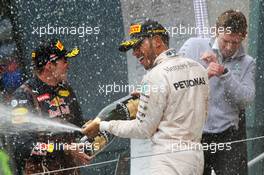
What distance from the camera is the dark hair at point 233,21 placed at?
3.23m

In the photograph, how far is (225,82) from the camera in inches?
129

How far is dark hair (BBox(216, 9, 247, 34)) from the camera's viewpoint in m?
3.23

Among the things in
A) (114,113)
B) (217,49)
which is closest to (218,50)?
(217,49)

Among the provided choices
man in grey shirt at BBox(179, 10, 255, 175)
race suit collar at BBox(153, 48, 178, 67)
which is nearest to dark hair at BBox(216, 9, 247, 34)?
man in grey shirt at BBox(179, 10, 255, 175)

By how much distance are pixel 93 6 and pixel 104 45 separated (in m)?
0.15

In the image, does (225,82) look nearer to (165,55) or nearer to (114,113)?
(165,55)

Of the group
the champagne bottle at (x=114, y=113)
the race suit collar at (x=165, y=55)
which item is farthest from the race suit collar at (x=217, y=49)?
the champagne bottle at (x=114, y=113)

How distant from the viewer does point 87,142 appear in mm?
3182

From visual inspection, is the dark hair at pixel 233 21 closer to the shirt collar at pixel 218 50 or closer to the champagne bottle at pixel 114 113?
the shirt collar at pixel 218 50

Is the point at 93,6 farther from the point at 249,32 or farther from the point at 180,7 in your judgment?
the point at 249,32

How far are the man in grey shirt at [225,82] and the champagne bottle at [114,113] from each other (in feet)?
0.89

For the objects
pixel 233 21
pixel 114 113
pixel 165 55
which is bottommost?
pixel 114 113

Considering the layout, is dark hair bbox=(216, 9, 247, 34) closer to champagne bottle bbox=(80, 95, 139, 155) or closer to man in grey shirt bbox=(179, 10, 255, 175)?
man in grey shirt bbox=(179, 10, 255, 175)

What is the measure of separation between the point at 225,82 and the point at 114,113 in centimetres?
45
